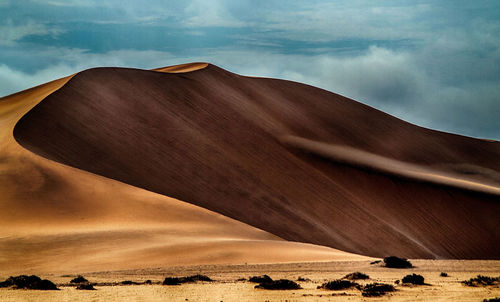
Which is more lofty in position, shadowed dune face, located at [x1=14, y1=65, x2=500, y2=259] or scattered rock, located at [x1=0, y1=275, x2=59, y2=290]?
shadowed dune face, located at [x1=14, y1=65, x2=500, y2=259]

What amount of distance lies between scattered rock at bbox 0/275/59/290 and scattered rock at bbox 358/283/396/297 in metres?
6.70

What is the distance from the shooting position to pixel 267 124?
1934 inches

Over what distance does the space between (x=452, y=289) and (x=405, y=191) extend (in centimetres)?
3175

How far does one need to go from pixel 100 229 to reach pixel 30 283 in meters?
9.21

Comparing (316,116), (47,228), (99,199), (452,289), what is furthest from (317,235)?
(316,116)

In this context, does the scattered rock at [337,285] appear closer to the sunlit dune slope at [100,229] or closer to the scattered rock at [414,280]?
the scattered rock at [414,280]

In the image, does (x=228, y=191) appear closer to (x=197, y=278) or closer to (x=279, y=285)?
(x=197, y=278)

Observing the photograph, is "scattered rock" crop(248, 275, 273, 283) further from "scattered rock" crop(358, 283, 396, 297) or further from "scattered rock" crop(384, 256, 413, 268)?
"scattered rock" crop(384, 256, 413, 268)

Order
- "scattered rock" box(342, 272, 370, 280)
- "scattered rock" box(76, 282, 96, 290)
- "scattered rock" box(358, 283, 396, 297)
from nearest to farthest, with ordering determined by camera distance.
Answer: "scattered rock" box(358, 283, 396, 297), "scattered rock" box(76, 282, 96, 290), "scattered rock" box(342, 272, 370, 280)

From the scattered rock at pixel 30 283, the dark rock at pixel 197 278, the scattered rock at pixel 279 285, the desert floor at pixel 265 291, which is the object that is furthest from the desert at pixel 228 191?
the dark rock at pixel 197 278

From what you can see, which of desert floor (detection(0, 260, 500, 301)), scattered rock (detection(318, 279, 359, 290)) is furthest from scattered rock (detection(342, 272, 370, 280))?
scattered rock (detection(318, 279, 359, 290))

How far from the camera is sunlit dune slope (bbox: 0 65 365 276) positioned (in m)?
19.9

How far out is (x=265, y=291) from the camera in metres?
14.0

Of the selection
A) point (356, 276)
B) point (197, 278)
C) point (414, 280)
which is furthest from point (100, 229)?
point (414, 280)
